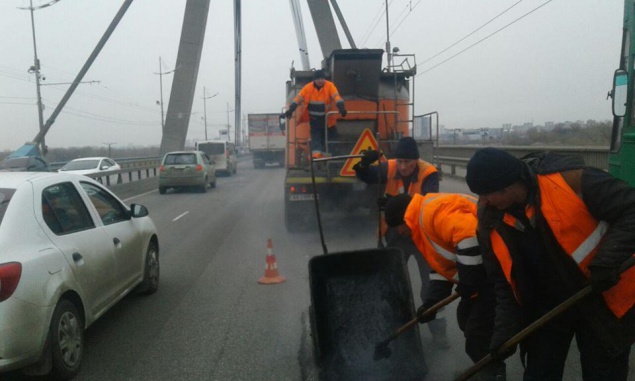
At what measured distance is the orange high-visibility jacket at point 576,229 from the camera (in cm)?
281

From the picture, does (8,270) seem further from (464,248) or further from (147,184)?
(147,184)

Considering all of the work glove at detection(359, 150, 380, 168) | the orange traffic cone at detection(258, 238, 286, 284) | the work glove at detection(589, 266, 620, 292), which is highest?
the work glove at detection(359, 150, 380, 168)

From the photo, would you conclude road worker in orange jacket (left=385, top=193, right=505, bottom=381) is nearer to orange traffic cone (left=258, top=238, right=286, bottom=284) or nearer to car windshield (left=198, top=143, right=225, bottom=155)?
orange traffic cone (left=258, top=238, right=286, bottom=284)

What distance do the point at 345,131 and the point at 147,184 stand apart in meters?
15.1

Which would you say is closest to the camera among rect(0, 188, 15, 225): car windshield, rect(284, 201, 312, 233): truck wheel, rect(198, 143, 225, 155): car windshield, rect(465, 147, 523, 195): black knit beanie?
rect(465, 147, 523, 195): black knit beanie

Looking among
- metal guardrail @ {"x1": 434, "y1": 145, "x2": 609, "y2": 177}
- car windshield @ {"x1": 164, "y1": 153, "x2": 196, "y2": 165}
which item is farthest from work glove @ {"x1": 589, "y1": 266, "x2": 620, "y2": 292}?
car windshield @ {"x1": 164, "y1": 153, "x2": 196, "y2": 165}

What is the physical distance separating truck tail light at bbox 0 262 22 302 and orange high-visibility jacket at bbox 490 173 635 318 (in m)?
3.37

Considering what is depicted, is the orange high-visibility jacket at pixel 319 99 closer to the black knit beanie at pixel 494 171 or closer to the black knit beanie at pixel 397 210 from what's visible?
the black knit beanie at pixel 397 210

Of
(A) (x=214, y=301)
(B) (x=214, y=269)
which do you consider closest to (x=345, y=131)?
(B) (x=214, y=269)

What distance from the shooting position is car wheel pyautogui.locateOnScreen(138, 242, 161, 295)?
7094mm

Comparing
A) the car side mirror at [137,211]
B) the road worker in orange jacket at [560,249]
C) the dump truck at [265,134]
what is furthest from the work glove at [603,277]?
the dump truck at [265,134]

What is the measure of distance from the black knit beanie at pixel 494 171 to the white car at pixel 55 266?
10.2 feet

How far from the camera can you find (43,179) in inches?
210

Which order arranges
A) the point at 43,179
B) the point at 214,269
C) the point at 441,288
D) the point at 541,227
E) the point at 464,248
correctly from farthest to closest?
the point at 214,269
the point at 43,179
the point at 441,288
the point at 464,248
the point at 541,227
